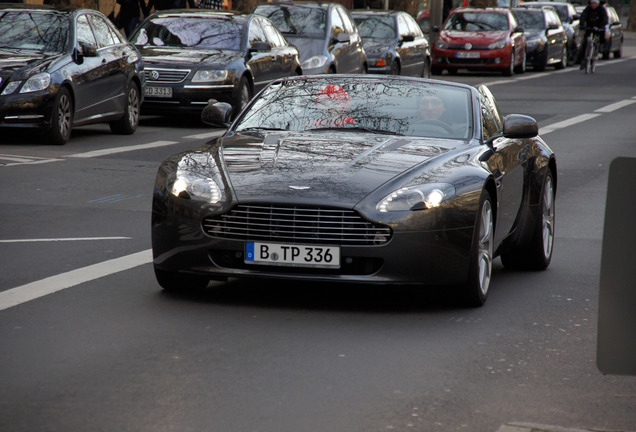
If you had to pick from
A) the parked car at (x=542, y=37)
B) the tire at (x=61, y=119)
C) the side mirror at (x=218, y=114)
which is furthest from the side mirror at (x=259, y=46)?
the parked car at (x=542, y=37)

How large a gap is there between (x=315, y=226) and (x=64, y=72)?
388 inches

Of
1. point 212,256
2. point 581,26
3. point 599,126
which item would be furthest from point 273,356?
point 581,26

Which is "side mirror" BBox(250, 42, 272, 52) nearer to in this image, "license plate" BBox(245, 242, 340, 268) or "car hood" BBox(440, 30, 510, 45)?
"license plate" BBox(245, 242, 340, 268)

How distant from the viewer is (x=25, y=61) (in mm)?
15828

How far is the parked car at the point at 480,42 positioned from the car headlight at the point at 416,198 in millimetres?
28307

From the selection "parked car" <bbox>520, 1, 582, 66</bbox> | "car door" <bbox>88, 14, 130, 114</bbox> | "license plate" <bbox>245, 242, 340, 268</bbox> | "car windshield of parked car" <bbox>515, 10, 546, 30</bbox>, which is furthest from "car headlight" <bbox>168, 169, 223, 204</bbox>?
"parked car" <bbox>520, 1, 582, 66</bbox>

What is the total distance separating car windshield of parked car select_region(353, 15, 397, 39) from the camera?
29688 millimetres

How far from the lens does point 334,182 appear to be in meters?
6.95

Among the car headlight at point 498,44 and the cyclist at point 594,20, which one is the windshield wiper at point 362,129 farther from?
the cyclist at point 594,20

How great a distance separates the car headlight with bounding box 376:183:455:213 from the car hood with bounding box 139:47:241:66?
1293 centimetres

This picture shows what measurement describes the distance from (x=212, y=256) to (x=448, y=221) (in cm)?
122

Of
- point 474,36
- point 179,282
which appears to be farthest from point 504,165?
point 474,36

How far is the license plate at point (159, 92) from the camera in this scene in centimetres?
1944

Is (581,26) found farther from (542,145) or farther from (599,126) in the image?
(542,145)
